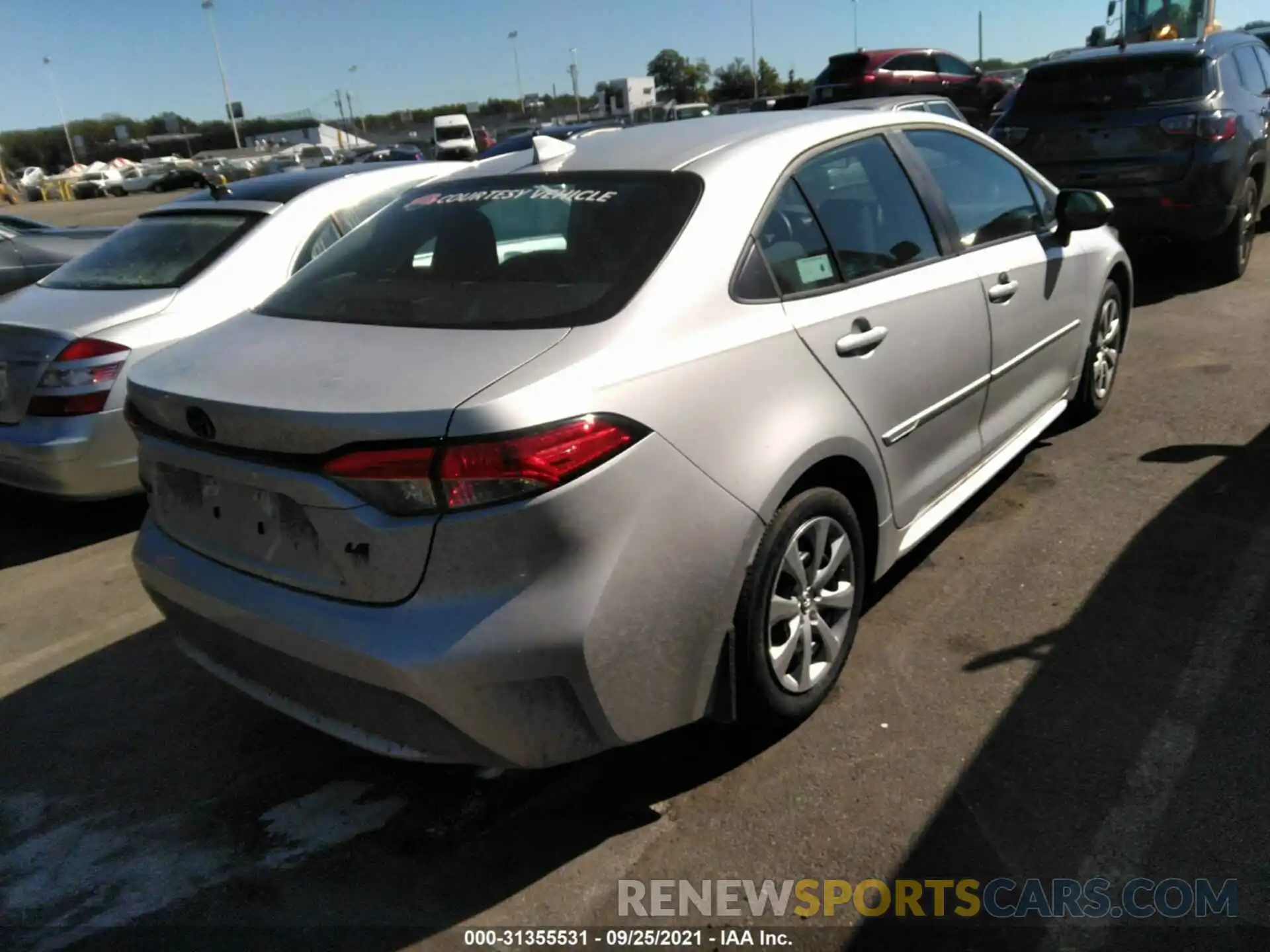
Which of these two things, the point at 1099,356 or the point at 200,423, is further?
the point at 1099,356

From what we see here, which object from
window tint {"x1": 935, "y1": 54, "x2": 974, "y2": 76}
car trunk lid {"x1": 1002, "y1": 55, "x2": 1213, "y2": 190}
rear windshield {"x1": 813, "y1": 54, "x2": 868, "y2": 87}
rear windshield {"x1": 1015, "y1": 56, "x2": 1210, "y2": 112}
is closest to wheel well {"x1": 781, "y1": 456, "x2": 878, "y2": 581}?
car trunk lid {"x1": 1002, "y1": 55, "x2": 1213, "y2": 190}

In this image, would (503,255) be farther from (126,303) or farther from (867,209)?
(126,303)

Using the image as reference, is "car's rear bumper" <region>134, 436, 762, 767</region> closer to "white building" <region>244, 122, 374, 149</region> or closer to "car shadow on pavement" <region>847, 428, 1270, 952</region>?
"car shadow on pavement" <region>847, 428, 1270, 952</region>

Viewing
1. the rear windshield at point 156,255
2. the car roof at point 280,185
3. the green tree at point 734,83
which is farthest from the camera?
the green tree at point 734,83

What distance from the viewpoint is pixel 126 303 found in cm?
470

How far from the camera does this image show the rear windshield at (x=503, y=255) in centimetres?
252

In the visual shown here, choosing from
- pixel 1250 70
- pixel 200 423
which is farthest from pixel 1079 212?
pixel 1250 70

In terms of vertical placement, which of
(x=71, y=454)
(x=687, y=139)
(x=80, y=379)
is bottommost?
(x=71, y=454)

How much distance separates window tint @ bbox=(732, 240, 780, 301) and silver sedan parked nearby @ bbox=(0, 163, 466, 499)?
3081 mm

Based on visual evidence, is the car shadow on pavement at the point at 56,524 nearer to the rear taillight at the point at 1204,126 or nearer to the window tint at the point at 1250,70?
the rear taillight at the point at 1204,126

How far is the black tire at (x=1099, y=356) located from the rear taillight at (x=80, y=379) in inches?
175

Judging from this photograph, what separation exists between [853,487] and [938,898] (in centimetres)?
116

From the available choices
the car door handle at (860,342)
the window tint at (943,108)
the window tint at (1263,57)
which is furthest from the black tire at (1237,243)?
the car door handle at (860,342)

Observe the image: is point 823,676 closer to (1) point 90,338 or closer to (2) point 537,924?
(2) point 537,924
